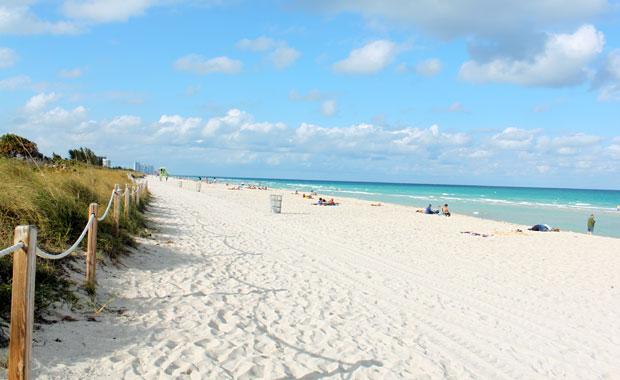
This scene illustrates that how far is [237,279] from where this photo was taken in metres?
6.21

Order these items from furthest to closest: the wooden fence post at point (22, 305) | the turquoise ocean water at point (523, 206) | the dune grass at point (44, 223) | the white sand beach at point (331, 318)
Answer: the turquoise ocean water at point (523, 206) < the dune grass at point (44, 223) < the white sand beach at point (331, 318) < the wooden fence post at point (22, 305)

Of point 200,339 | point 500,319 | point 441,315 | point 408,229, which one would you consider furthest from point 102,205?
point 408,229

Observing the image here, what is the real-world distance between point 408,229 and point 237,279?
10.1 m

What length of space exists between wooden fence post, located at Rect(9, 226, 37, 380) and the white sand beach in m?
0.62

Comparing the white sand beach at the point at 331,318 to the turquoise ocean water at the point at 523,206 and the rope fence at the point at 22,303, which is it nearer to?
the rope fence at the point at 22,303

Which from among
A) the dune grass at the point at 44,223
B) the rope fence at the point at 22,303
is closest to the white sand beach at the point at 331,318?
Result: the dune grass at the point at 44,223

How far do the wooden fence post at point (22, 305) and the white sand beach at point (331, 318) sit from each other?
2.04 feet

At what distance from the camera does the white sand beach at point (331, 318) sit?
3428 mm

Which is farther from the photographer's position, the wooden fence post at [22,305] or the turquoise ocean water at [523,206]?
the turquoise ocean water at [523,206]

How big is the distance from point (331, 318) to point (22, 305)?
336 cm

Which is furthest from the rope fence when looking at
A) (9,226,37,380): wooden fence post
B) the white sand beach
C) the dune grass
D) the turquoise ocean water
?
the turquoise ocean water

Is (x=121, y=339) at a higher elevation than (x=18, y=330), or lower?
lower

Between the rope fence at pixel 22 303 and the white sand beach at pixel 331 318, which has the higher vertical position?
the rope fence at pixel 22 303

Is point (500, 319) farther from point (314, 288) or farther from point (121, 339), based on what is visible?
point (121, 339)
